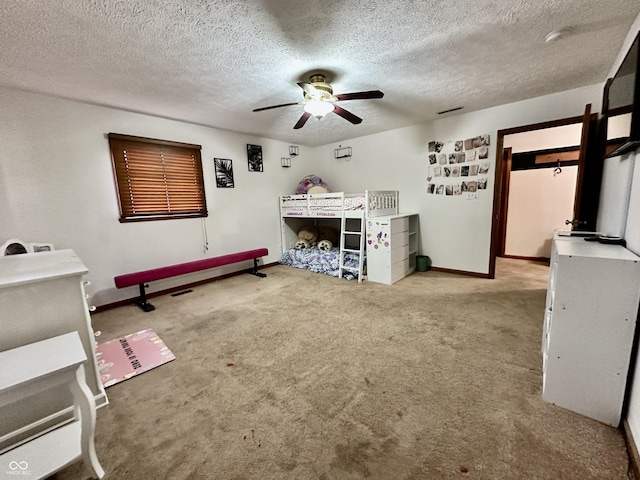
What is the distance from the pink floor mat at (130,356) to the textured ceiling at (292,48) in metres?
2.39

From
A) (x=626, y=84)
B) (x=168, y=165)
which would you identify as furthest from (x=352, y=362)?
(x=168, y=165)

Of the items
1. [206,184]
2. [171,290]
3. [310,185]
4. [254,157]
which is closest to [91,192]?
[206,184]

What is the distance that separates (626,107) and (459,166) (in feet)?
7.12

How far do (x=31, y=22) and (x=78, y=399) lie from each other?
2217mm

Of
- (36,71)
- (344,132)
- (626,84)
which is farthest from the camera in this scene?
(344,132)

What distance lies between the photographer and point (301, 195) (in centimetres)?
477

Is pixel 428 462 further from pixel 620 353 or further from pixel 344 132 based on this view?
pixel 344 132

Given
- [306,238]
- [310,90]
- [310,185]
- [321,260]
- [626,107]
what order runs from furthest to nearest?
[306,238], [310,185], [321,260], [310,90], [626,107]

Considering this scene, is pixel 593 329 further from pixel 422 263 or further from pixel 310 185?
pixel 310 185

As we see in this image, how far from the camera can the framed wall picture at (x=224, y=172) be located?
4.12m

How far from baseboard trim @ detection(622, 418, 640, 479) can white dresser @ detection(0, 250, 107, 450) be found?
269cm

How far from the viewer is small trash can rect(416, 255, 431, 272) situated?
14.1ft

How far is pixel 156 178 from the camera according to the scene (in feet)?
11.5

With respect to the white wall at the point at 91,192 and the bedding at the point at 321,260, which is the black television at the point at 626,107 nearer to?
the bedding at the point at 321,260
